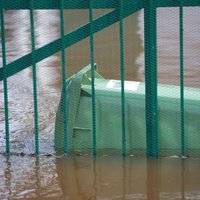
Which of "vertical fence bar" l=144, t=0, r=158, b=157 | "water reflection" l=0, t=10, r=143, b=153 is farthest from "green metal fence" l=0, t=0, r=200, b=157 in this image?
"water reflection" l=0, t=10, r=143, b=153

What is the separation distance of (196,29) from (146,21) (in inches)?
261

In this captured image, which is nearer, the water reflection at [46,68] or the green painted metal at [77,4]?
the green painted metal at [77,4]

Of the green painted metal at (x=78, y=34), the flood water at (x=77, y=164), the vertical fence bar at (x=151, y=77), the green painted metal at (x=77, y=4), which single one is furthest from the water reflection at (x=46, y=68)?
the green painted metal at (x=77, y=4)

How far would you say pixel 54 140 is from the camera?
6586 millimetres

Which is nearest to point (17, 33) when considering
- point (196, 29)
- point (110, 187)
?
point (196, 29)

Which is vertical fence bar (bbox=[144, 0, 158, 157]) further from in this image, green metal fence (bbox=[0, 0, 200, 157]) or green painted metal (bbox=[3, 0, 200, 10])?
green painted metal (bbox=[3, 0, 200, 10])

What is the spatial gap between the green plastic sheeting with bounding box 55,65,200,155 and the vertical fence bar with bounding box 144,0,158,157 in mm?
58

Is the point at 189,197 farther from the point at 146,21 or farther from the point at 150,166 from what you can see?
the point at 146,21

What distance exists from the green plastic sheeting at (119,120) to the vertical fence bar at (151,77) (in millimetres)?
58

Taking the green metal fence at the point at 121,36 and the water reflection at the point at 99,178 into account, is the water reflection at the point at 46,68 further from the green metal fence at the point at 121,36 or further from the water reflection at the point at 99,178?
the green metal fence at the point at 121,36

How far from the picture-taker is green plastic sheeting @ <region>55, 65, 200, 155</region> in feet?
20.4

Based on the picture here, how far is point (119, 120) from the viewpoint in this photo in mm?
6277

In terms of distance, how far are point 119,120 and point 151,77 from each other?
49 cm

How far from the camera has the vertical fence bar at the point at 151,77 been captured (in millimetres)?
6090
